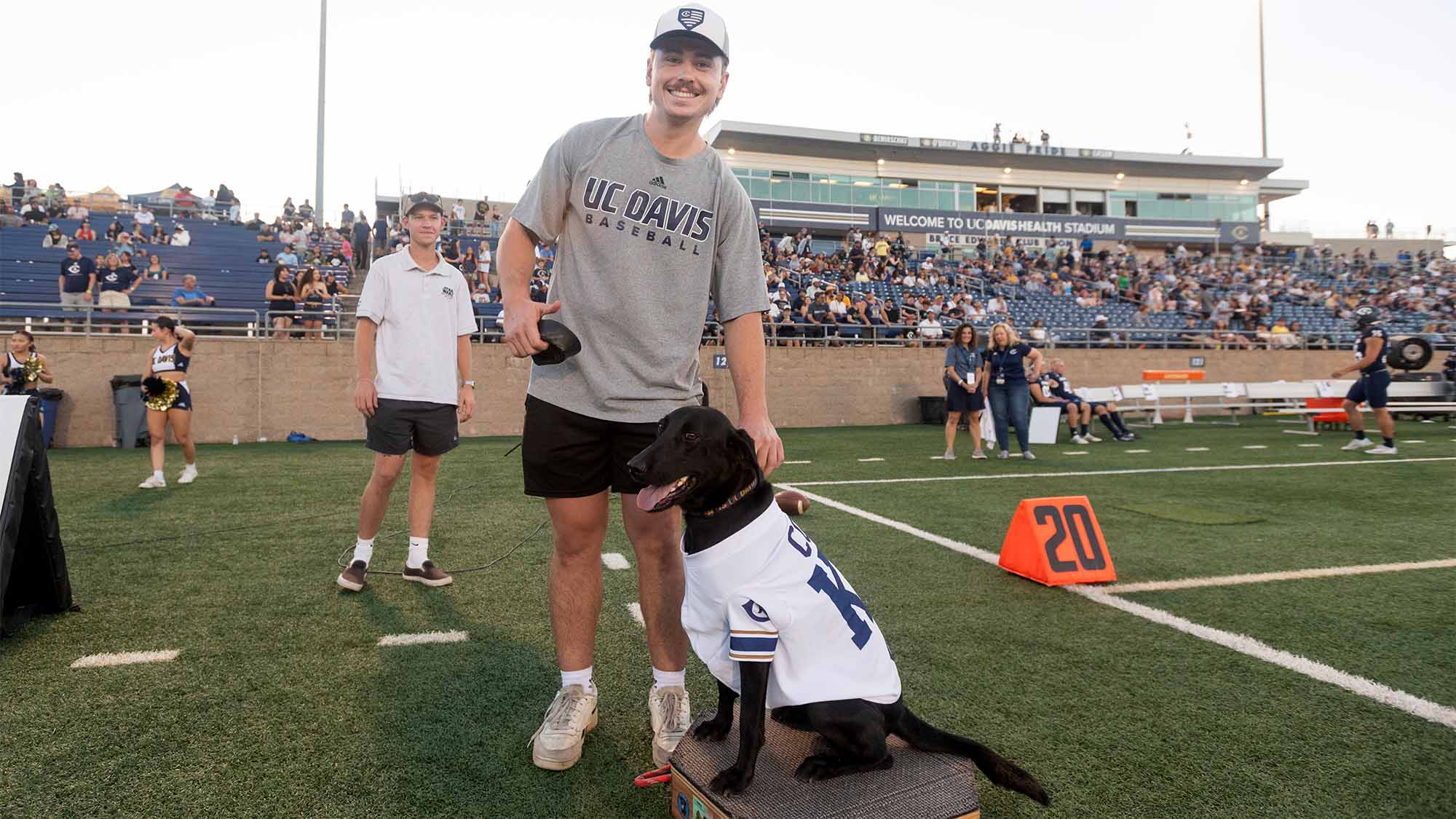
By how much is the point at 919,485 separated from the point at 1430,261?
4112 cm

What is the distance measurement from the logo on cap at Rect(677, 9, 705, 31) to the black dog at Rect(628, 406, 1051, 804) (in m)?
1.07

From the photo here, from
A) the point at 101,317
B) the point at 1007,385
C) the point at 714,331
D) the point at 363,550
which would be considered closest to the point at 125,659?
the point at 363,550

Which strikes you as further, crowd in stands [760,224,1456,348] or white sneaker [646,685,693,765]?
crowd in stands [760,224,1456,348]

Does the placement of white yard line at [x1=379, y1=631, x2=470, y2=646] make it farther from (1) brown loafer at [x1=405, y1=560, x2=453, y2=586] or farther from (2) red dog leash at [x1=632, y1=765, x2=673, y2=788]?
(2) red dog leash at [x1=632, y1=765, x2=673, y2=788]

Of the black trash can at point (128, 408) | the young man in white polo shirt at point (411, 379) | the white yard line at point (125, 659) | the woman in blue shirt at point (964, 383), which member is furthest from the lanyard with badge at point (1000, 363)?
the black trash can at point (128, 408)

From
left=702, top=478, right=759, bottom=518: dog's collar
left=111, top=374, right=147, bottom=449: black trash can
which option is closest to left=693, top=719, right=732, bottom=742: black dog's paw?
left=702, top=478, right=759, bottom=518: dog's collar

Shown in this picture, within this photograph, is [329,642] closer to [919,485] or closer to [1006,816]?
[1006,816]

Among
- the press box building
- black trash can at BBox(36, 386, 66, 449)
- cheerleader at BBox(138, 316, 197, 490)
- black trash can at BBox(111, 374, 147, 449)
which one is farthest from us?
the press box building

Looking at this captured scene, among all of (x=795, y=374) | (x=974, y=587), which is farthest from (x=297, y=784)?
(x=795, y=374)

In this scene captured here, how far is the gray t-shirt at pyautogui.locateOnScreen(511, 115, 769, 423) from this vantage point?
2.30 metres

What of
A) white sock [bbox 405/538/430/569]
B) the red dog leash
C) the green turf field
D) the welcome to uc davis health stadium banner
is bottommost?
the red dog leash

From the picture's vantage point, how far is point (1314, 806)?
2008 millimetres

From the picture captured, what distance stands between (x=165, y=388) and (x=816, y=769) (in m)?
7.82

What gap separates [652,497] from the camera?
6.27 feet
